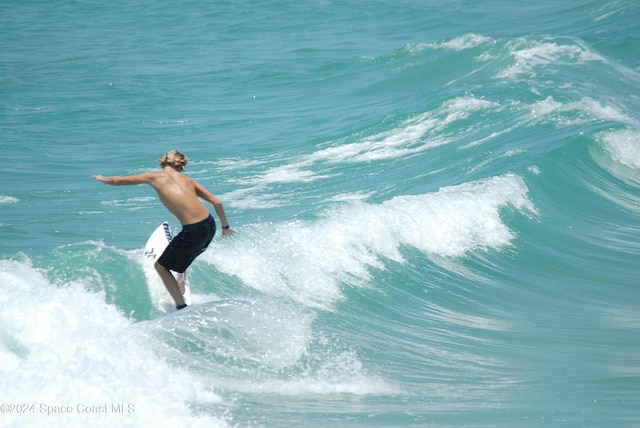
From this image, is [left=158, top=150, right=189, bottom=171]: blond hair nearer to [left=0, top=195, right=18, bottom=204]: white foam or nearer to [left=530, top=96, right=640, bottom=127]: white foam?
[left=0, top=195, right=18, bottom=204]: white foam

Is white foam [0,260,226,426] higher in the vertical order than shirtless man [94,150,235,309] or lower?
lower

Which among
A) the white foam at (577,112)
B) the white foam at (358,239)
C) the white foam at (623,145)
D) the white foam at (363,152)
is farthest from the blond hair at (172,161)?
the white foam at (577,112)

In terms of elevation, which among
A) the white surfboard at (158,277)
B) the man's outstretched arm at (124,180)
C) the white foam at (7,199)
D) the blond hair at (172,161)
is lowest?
the white foam at (7,199)

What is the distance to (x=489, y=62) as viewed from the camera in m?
22.4

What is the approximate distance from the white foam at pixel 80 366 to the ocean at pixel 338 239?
20 mm

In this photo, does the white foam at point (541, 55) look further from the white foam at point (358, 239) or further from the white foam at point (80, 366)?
the white foam at point (80, 366)

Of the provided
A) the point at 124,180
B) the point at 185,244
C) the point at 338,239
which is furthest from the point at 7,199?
the point at 124,180

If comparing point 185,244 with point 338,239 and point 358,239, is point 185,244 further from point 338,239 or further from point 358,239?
point 358,239

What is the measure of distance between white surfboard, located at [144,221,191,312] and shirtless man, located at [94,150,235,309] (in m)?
0.38

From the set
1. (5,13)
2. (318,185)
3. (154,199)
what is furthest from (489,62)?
(5,13)

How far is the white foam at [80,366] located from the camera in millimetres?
5461

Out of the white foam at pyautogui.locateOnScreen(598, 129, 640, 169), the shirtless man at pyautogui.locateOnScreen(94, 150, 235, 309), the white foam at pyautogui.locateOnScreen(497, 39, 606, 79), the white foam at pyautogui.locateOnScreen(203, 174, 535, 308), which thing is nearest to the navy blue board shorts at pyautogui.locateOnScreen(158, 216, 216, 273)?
the shirtless man at pyautogui.locateOnScreen(94, 150, 235, 309)

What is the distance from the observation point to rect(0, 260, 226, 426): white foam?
546 centimetres

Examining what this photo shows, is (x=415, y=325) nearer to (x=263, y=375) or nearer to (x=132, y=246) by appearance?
(x=263, y=375)
